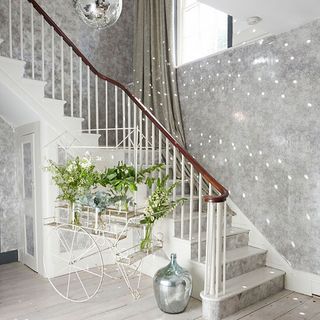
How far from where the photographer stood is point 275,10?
116 inches

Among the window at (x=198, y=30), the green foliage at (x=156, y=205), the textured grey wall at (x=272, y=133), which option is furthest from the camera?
the window at (x=198, y=30)

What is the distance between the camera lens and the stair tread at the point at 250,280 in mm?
3102

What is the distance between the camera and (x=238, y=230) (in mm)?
3975

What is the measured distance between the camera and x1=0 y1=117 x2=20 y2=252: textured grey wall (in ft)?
14.3

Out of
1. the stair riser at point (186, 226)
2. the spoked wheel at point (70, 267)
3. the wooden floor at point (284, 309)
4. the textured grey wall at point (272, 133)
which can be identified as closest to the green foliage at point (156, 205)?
the stair riser at point (186, 226)

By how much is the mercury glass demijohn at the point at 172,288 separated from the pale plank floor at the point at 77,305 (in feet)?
0.26

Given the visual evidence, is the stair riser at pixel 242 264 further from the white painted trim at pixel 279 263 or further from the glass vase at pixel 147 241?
the glass vase at pixel 147 241

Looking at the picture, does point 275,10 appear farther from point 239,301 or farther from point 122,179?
point 239,301

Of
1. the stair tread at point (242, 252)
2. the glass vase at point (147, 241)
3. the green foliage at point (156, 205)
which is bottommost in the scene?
the stair tread at point (242, 252)

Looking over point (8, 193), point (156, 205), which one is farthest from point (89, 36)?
point (156, 205)

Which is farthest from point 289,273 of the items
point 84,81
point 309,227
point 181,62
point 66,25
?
point 66,25

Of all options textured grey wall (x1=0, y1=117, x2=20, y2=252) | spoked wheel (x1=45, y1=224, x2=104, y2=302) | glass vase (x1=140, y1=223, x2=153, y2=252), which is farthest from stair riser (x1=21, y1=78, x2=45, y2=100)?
glass vase (x1=140, y1=223, x2=153, y2=252)

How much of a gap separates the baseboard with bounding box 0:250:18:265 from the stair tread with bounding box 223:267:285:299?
280 centimetres

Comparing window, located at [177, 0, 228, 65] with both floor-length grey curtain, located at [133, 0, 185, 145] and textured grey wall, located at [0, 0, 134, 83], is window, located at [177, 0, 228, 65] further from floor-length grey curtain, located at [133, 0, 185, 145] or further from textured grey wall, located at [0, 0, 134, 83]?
textured grey wall, located at [0, 0, 134, 83]
